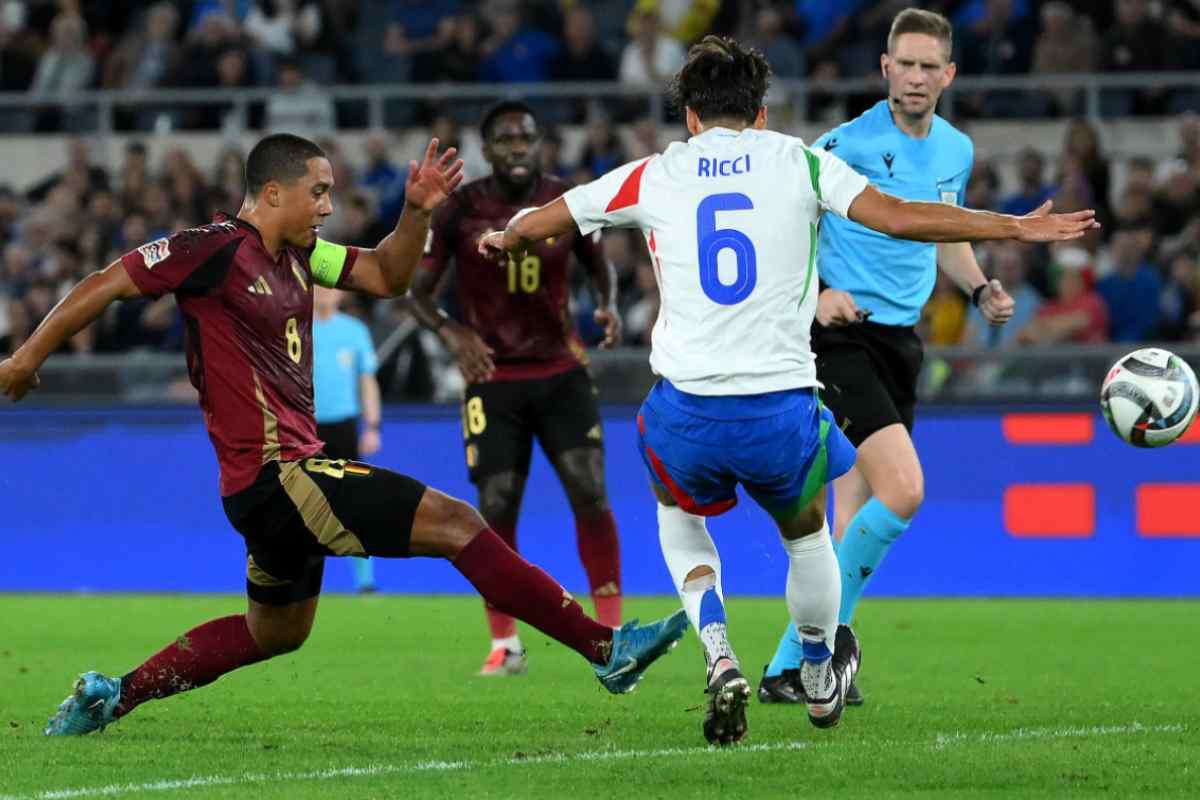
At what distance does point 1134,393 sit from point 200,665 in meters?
3.45

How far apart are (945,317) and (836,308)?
25.8 ft

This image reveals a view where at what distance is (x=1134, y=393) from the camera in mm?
7797

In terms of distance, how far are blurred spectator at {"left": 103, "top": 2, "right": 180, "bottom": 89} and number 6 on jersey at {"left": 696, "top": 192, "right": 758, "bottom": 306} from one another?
14.3 metres

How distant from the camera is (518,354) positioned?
9680 mm

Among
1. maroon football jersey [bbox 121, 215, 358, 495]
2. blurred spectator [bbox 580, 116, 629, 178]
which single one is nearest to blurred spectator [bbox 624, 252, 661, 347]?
blurred spectator [bbox 580, 116, 629, 178]

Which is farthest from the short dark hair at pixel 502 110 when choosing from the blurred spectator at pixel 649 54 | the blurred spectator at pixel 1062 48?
the blurred spectator at pixel 1062 48

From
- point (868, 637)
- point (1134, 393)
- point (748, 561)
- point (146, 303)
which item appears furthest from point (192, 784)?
point (146, 303)

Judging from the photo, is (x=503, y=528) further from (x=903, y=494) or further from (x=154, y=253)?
(x=154, y=253)

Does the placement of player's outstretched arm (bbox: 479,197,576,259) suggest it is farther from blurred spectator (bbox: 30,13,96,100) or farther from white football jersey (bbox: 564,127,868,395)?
blurred spectator (bbox: 30,13,96,100)

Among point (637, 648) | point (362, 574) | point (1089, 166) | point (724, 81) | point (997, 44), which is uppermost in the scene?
point (724, 81)

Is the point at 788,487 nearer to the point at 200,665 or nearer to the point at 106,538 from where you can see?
the point at 200,665

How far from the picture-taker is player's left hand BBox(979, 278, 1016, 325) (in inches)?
302

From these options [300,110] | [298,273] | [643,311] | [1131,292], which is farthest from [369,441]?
[298,273]

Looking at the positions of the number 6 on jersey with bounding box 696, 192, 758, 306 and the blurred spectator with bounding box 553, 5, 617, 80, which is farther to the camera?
the blurred spectator with bounding box 553, 5, 617, 80
